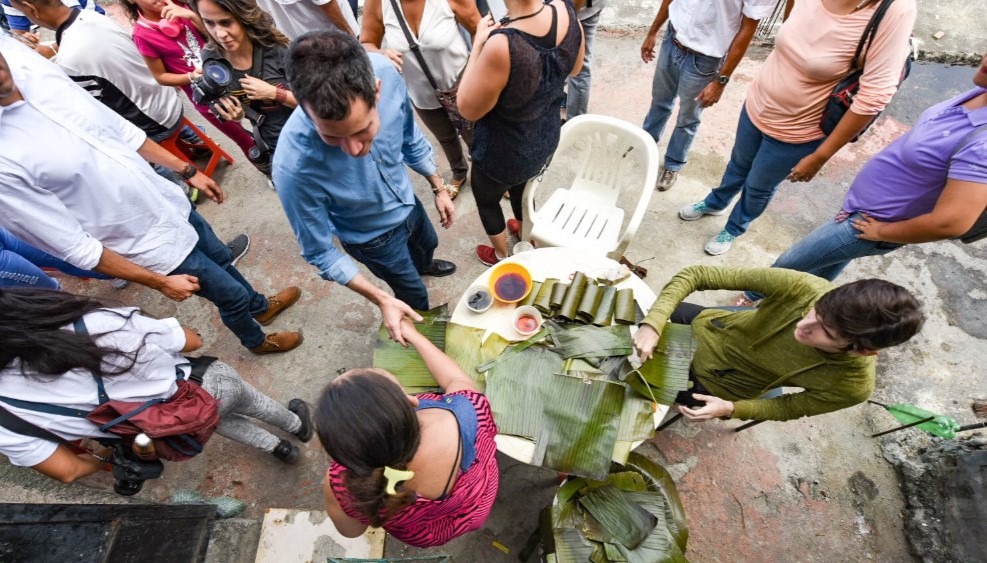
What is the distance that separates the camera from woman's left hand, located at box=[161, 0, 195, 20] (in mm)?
2543

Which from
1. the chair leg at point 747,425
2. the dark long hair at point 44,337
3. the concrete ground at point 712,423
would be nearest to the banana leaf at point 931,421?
the concrete ground at point 712,423

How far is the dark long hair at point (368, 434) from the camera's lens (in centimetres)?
119

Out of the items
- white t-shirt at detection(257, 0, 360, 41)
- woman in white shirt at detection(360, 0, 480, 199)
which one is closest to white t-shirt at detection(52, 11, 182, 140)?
white t-shirt at detection(257, 0, 360, 41)

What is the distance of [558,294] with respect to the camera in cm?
215

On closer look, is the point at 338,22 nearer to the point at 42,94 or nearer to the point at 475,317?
the point at 42,94

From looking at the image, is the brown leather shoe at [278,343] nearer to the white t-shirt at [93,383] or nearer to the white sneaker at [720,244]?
the white t-shirt at [93,383]

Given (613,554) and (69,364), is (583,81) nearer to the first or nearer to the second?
(613,554)

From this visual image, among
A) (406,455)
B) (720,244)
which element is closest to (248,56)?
(406,455)

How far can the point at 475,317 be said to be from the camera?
7.19ft

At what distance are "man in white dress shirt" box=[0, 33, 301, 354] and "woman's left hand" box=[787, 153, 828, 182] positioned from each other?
3352mm

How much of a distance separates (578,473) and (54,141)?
99.5 inches

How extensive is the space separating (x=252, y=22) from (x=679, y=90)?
2726 millimetres

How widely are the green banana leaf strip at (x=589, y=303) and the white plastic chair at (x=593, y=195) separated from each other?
0.66 meters

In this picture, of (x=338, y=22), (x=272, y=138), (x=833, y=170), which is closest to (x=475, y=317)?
(x=272, y=138)
